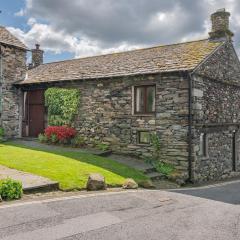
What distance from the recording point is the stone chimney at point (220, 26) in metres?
19.2

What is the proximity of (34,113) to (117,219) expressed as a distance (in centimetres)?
1561

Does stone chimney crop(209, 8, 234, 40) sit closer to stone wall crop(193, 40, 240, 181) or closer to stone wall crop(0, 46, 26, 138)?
stone wall crop(193, 40, 240, 181)

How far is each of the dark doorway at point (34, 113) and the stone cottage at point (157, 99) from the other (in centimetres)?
6

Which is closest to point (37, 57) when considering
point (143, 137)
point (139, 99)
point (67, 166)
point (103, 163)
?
point (139, 99)

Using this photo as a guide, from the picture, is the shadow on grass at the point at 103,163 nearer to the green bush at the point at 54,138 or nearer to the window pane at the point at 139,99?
the green bush at the point at 54,138

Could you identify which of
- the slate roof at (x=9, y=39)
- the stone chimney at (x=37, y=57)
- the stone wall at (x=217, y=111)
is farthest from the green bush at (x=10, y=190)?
the stone chimney at (x=37, y=57)

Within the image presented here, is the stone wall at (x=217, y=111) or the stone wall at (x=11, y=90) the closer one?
the stone wall at (x=217, y=111)

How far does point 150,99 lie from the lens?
17328 millimetres

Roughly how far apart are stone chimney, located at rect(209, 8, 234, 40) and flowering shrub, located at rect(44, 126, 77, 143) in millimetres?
9609

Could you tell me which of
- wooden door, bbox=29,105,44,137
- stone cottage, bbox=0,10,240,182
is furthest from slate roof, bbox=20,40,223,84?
wooden door, bbox=29,105,44,137

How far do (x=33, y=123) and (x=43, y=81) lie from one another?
117 inches

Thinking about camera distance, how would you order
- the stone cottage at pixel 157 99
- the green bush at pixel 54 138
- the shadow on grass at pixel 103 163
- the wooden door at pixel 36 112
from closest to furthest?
the shadow on grass at pixel 103 163, the stone cottage at pixel 157 99, the green bush at pixel 54 138, the wooden door at pixel 36 112

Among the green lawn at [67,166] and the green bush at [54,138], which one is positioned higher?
the green bush at [54,138]

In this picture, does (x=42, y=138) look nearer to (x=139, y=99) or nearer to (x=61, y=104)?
(x=61, y=104)
